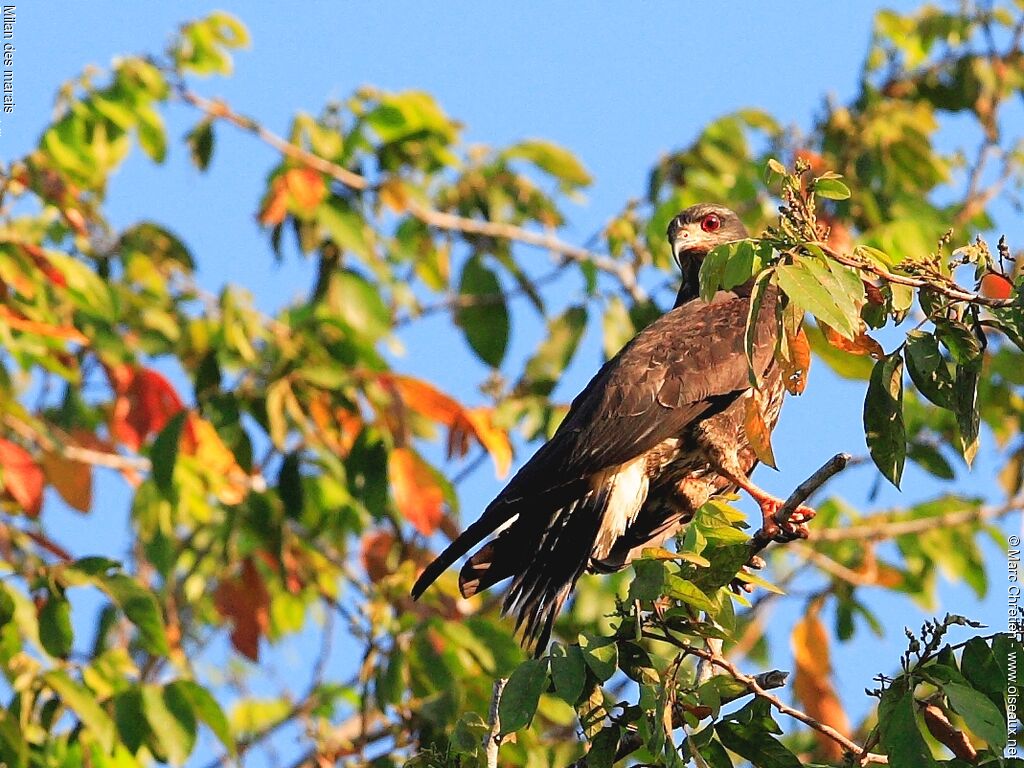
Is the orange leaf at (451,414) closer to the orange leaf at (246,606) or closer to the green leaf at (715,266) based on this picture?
the orange leaf at (246,606)

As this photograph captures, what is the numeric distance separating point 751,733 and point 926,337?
0.84m

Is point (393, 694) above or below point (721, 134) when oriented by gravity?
below

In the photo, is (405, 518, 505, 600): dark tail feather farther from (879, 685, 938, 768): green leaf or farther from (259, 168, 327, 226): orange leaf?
(259, 168, 327, 226): orange leaf

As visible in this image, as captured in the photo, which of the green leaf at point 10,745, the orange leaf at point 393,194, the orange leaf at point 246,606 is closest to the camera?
the green leaf at point 10,745

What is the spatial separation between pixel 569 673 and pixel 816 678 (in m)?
3.70

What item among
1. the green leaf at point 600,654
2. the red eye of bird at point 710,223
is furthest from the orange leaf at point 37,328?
the green leaf at point 600,654

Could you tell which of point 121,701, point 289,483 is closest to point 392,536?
point 289,483

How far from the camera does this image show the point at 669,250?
6727 millimetres

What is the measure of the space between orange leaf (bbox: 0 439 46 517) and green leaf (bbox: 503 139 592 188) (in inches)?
106

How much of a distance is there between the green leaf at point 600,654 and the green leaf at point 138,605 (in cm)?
191

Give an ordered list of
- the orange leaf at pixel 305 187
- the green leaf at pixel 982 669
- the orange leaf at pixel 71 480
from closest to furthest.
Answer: the green leaf at pixel 982 669 < the orange leaf at pixel 71 480 < the orange leaf at pixel 305 187

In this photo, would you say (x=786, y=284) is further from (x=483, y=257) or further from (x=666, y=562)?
(x=483, y=257)

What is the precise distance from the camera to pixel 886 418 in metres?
3.19

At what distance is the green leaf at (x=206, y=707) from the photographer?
4641mm
